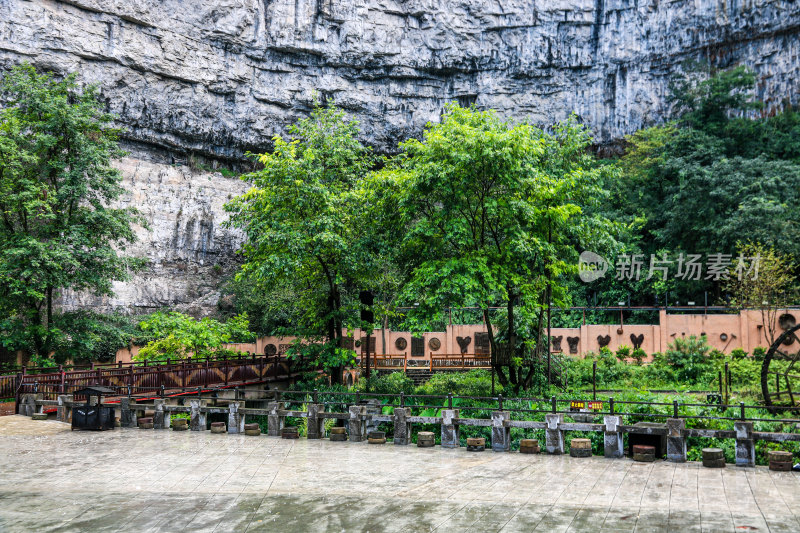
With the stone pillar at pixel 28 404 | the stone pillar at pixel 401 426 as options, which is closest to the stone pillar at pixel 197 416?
the stone pillar at pixel 401 426

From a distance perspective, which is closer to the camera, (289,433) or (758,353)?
(289,433)

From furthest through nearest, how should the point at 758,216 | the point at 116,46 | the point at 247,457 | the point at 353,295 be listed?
the point at 116,46, the point at 758,216, the point at 353,295, the point at 247,457

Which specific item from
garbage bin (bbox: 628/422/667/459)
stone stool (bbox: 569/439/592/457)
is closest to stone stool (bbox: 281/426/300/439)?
stone stool (bbox: 569/439/592/457)

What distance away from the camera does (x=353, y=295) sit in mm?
29531

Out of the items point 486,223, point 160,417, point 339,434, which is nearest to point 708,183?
point 486,223

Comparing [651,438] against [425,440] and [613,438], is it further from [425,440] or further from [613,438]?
[425,440]

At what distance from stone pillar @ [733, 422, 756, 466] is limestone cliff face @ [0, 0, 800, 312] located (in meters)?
43.1

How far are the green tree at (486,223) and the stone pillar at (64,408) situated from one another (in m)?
11.2

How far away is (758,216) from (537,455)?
28.7 metres

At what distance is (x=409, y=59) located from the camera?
2255 inches

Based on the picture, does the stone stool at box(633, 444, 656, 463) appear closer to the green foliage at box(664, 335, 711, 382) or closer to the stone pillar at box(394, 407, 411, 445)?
the stone pillar at box(394, 407, 411, 445)

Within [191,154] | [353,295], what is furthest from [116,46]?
[353,295]

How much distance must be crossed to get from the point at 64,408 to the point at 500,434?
13.9 metres

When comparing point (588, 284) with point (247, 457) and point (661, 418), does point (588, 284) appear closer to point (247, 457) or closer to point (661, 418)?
point (661, 418)
